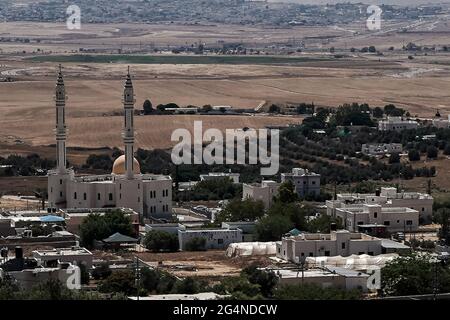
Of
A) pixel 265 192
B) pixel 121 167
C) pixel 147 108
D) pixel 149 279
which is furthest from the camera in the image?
pixel 147 108

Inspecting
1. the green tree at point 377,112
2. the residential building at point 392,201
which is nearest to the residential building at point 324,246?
the residential building at point 392,201

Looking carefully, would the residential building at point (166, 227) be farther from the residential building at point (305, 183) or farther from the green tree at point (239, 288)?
the green tree at point (239, 288)

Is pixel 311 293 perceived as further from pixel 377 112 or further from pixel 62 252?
pixel 377 112

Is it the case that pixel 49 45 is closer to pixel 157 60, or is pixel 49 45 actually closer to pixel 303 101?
pixel 157 60

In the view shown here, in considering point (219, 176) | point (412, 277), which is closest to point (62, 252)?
point (412, 277)

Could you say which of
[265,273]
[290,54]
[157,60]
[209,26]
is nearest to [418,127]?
[265,273]

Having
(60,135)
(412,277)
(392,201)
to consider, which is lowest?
(392,201)
